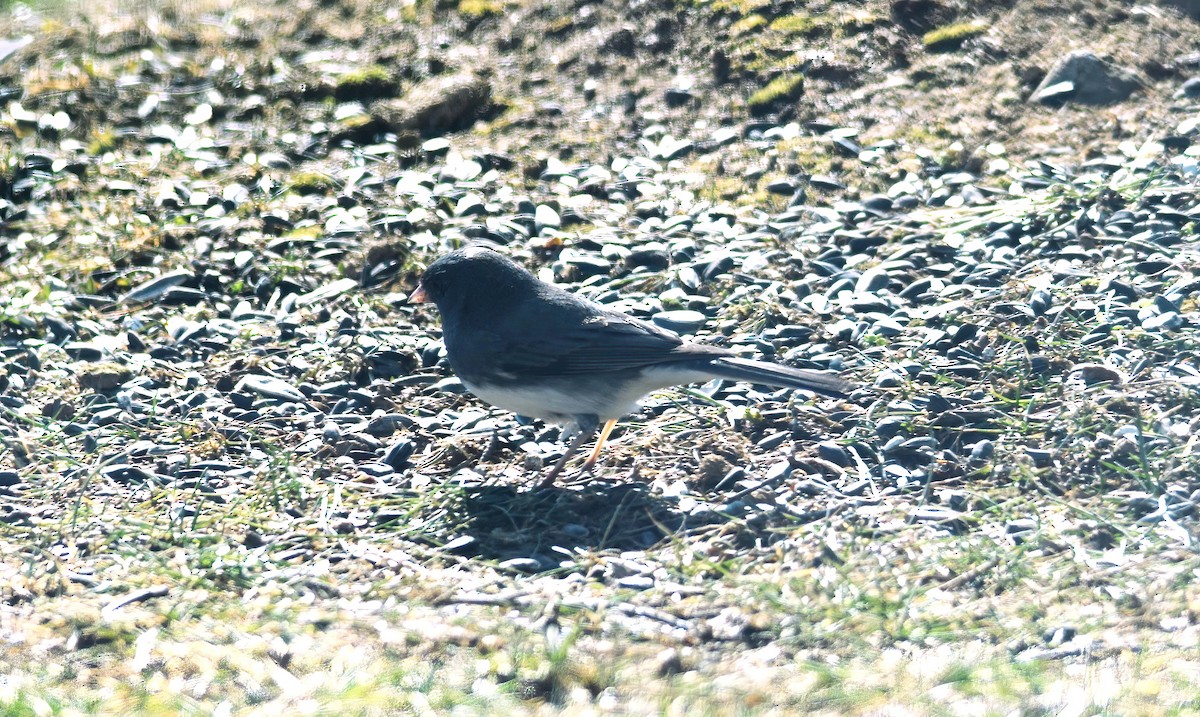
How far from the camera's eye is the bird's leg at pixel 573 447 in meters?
3.84

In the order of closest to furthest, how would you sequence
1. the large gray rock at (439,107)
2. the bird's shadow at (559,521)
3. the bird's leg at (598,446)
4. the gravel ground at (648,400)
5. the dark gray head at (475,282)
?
1. the gravel ground at (648,400)
2. the bird's shadow at (559,521)
3. the bird's leg at (598,446)
4. the dark gray head at (475,282)
5. the large gray rock at (439,107)

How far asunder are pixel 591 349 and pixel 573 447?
0.93 ft

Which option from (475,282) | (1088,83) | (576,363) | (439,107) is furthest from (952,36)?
(576,363)

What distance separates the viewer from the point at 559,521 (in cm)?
363

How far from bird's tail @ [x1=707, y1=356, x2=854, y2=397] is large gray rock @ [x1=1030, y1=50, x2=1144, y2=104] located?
2.58 meters

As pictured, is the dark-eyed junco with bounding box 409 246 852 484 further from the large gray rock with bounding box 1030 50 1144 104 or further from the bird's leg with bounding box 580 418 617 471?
the large gray rock with bounding box 1030 50 1144 104

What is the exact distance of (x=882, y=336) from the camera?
437 cm

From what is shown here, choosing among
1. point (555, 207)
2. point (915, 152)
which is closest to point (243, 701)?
point (555, 207)

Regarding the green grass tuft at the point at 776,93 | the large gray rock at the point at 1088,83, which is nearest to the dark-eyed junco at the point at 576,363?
the green grass tuft at the point at 776,93

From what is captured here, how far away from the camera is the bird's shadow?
345cm

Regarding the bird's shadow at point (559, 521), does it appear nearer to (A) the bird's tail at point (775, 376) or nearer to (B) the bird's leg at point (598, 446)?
(B) the bird's leg at point (598, 446)

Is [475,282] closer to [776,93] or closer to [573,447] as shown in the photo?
[573,447]

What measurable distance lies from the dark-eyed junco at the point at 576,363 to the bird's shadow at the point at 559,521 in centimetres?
14

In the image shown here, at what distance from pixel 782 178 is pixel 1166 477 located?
2418 mm
